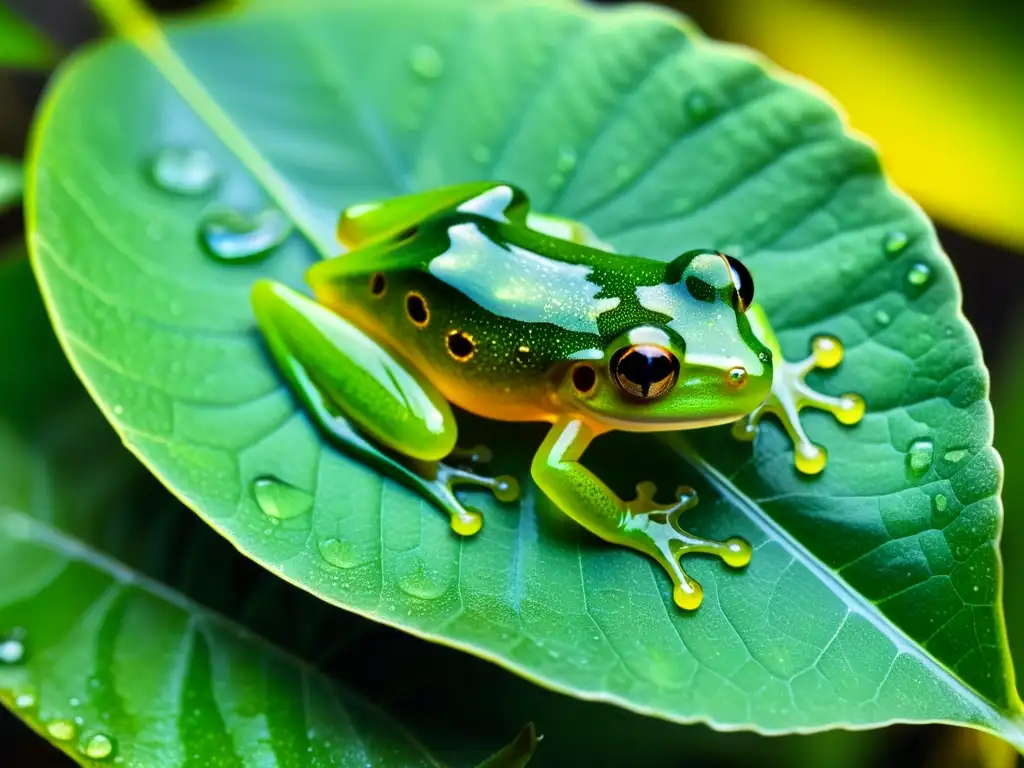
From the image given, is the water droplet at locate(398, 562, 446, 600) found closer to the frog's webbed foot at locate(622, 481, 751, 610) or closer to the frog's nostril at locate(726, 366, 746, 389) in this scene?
the frog's webbed foot at locate(622, 481, 751, 610)

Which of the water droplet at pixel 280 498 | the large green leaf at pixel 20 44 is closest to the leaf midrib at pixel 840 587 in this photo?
the water droplet at pixel 280 498

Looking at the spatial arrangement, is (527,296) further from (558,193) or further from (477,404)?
(558,193)

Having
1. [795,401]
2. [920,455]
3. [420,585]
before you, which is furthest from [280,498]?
[920,455]

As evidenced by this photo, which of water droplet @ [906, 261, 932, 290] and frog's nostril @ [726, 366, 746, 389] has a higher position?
water droplet @ [906, 261, 932, 290]

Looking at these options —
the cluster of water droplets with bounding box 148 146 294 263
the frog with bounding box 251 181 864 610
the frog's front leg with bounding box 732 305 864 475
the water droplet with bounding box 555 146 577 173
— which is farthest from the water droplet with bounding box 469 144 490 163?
the frog's front leg with bounding box 732 305 864 475

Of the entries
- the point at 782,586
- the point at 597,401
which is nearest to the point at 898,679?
the point at 782,586

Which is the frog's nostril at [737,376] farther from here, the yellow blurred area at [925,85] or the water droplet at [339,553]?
the yellow blurred area at [925,85]
